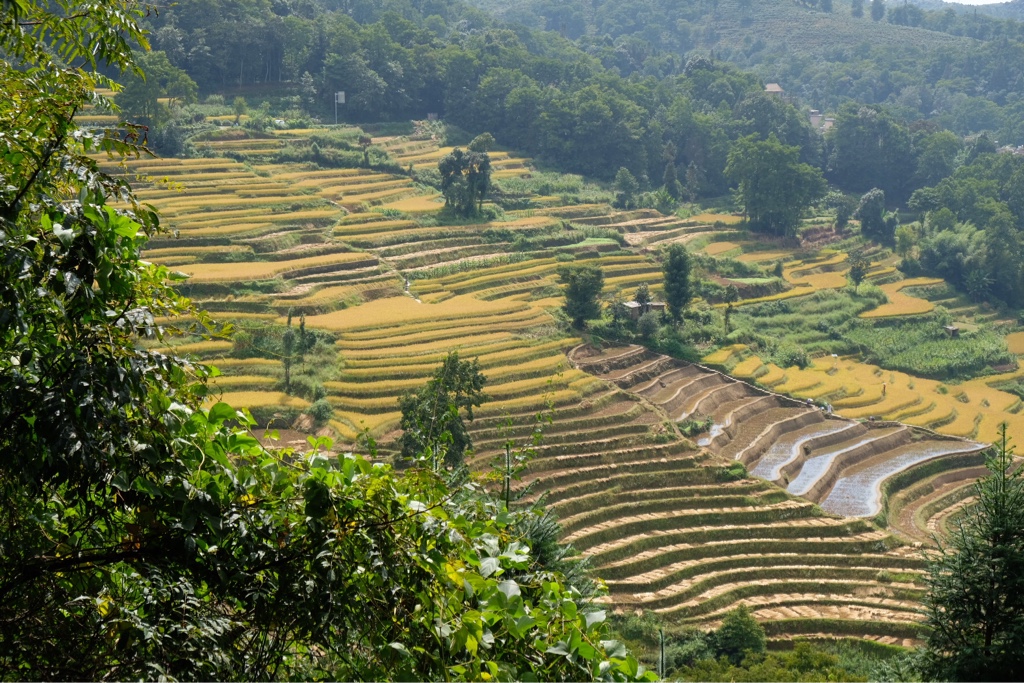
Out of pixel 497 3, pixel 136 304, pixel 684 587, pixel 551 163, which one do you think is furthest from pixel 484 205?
pixel 497 3

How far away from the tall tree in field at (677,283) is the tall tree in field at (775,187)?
1743 cm

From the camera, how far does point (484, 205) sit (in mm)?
44656

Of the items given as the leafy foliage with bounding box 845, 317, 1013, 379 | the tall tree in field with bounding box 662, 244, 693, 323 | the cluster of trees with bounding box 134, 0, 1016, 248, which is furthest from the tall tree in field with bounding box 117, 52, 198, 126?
the leafy foliage with bounding box 845, 317, 1013, 379

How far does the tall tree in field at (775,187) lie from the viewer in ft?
165

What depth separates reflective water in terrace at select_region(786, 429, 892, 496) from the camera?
26688 mm

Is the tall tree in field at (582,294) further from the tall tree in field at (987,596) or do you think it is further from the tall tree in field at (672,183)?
the tall tree in field at (672,183)

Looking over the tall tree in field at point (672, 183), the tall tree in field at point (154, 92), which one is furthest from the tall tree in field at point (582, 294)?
the tall tree in field at point (672, 183)

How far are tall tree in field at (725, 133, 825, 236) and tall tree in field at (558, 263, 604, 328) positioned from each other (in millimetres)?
20160

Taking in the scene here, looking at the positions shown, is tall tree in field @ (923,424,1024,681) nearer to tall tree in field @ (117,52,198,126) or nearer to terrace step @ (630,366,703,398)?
terrace step @ (630,366,703,398)

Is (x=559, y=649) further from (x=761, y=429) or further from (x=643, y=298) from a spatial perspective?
(x=643, y=298)

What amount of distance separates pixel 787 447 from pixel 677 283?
7.28 metres

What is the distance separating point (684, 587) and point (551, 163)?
35274 mm

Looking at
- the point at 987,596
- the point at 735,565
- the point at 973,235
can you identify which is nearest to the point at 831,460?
the point at 735,565

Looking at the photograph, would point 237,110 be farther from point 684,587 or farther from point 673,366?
point 684,587
